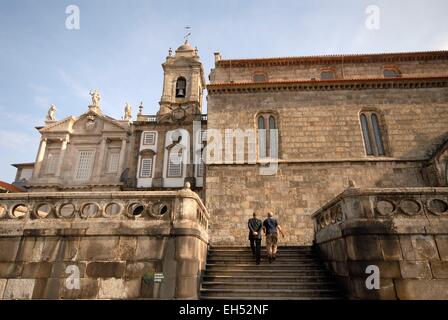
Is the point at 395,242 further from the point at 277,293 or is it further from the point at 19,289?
the point at 19,289

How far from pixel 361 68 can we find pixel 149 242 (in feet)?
68.1

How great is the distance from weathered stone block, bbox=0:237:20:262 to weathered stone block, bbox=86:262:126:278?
1.85 metres

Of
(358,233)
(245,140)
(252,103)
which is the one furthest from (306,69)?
(358,233)

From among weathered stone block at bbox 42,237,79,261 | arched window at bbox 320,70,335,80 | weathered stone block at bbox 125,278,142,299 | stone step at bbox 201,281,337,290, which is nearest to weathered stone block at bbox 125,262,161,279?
weathered stone block at bbox 125,278,142,299

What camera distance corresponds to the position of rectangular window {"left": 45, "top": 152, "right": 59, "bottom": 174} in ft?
74.1

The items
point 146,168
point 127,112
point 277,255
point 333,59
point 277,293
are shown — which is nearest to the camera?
point 277,293

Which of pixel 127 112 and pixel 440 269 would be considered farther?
pixel 127 112

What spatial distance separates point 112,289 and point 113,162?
19398 mm

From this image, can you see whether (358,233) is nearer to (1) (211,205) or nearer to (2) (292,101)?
(1) (211,205)

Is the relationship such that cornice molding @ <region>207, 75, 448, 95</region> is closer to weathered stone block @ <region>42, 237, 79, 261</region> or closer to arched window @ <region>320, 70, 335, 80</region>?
arched window @ <region>320, 70, 335, 80</region>

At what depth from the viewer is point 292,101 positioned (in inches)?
601

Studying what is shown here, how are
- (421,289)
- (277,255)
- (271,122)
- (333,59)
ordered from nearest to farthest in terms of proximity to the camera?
(421,289) → (277,255) → (271,122) → (333,59)

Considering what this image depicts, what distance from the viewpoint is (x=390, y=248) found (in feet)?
17.8

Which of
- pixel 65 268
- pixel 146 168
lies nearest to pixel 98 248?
pixel 65 268
